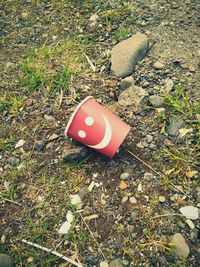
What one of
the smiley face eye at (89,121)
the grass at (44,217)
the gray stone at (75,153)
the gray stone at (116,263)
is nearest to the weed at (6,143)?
the grass at (44,217)

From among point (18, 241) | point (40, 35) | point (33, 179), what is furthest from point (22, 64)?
point (18, 241)

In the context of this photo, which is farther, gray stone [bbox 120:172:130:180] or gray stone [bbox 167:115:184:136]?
gray stone [bbox 167:115:184:136]

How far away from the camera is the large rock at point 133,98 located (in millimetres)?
2426

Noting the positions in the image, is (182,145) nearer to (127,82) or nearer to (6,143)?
(127,82)

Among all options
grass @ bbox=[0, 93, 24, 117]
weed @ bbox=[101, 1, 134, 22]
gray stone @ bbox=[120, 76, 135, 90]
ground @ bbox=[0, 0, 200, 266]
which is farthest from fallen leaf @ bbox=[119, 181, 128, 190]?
weed @ bbox=[101, 1, 134, 22]

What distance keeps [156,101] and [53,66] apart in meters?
0.94

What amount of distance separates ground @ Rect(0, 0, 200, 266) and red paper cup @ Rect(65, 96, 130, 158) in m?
0.18

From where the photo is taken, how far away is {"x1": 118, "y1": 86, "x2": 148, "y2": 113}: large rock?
2.43 metres

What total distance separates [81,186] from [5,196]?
0.53m

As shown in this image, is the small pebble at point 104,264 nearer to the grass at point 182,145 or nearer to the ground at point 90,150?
the ground at point 90,150

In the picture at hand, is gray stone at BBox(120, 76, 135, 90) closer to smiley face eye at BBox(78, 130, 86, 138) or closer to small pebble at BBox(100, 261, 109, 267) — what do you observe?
smiley face eye at BBox(78, 130, 86, 138)

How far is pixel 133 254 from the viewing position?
1.91m

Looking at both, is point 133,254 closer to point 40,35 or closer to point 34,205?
point 34,205

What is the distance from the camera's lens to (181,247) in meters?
1.88
